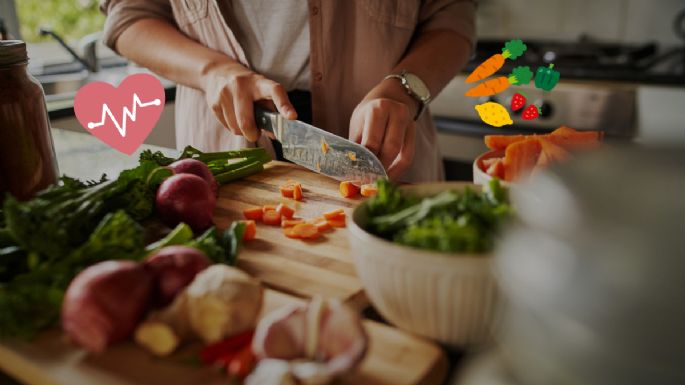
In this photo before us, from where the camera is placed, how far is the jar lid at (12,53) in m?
1.01

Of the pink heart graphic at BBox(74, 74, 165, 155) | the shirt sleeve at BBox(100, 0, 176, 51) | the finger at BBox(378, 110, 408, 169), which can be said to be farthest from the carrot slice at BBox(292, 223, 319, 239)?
the shirt sleeve at BBox(100, 0, 176, 51)

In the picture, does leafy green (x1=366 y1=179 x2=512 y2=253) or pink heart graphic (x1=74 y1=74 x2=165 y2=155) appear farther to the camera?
pink heart graphic (x1=74 y1=74 x2=165 y2=155)

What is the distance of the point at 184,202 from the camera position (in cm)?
106

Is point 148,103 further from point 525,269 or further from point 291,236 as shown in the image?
point 525,269

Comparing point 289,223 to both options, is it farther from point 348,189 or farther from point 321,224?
point 348,189

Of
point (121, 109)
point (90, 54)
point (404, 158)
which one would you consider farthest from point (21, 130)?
point (90, 54)

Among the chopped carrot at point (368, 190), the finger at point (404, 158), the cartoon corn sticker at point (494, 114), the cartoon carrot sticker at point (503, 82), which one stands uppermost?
the cartoon carrot sticker at point (503, 82)

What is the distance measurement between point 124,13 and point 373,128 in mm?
813

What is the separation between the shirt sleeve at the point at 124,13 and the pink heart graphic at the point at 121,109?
0.13 metres

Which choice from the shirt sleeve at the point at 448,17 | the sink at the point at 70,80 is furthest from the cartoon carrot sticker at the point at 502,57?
the sink at the point at 70,80

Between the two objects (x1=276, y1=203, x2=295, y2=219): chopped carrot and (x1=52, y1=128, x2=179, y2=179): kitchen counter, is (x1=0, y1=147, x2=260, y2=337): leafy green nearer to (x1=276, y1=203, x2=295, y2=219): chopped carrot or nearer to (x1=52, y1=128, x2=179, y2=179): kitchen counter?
(x1=276, y1=203, x2=295, y2=219): chopped carrot

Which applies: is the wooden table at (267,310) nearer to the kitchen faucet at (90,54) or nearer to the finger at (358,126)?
the finger at (358,126)

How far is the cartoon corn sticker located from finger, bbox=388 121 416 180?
0.24 m

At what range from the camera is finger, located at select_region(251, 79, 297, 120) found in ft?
4.41
